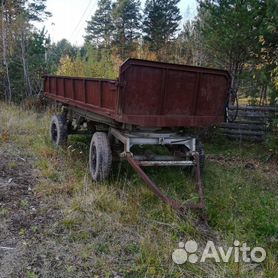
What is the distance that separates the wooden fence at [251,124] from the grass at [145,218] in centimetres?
217

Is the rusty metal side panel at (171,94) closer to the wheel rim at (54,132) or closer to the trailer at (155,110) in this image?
the trailer at (155,110)

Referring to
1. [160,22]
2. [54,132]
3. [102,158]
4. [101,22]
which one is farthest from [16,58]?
[101,22]

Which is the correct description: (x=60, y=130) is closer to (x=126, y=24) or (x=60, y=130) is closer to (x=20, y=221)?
(x=20, y=221)

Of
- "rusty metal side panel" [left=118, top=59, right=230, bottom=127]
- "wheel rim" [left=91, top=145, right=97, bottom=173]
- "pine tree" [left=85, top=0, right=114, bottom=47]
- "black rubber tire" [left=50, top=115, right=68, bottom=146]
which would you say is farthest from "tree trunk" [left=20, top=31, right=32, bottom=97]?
"pine tree" [left=85, top=0, right=114, bottom=47]

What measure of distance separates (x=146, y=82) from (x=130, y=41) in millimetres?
28429

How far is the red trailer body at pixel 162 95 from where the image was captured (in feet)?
15.8

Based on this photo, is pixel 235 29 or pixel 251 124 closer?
pixel 251 124

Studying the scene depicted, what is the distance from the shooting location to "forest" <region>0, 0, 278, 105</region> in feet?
31.8

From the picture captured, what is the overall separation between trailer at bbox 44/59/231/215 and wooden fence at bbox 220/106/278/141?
3850mm

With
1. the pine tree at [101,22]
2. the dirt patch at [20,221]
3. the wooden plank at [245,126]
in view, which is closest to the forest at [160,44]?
the wooden plank at [245,126]

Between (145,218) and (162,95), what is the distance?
6.07 feet

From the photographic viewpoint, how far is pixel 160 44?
29688 millimetres

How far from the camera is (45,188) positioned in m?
5.17

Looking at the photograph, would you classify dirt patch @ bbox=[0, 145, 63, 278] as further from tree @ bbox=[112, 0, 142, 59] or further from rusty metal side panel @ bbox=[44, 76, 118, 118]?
tree @ bbox=[112, 0, 142, 59]
